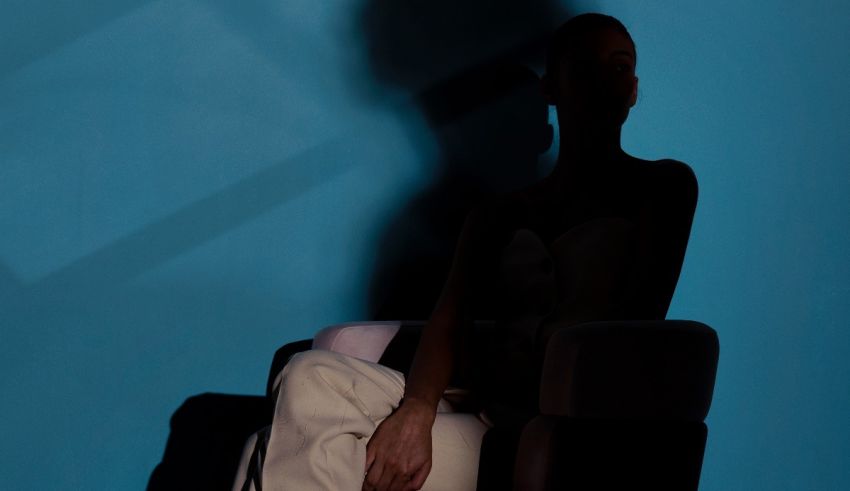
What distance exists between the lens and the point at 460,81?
7.72 feet

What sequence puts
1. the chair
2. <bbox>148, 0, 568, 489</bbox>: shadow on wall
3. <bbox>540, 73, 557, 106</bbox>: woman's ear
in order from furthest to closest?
<bbox>148, 0, 568, 489</bbox>: shadow on wall → <bbox>540, 73, 557, 106</bbox>: woman's ear → the chair

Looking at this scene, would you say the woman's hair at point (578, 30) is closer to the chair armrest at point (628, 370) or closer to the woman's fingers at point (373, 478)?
the chair armrest at point (628, 370)

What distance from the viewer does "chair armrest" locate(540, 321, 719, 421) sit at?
1214 mm

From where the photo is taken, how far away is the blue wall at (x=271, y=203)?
2045mm

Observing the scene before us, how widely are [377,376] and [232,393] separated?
0.85 meters

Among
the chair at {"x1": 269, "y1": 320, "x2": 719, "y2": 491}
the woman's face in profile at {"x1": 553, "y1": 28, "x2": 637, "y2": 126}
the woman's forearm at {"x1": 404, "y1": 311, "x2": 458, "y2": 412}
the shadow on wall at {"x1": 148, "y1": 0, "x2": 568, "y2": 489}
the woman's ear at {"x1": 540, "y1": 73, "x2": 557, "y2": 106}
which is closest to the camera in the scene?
the chair at {"x1": 269, "y1": 320, "x2": 719, "y2": 491}

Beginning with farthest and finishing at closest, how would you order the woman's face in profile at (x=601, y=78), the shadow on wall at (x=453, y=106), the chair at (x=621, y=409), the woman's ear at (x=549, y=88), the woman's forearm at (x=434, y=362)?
the shadow on wall at (x=453, y=106), the woman's ear at (x=549, y=88), the woman's face in profile at (x=601, y=78), the woman's forearm at (x=434, y=362), the chair at (x=621, y=409)

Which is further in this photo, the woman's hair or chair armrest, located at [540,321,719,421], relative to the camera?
the woman's hair

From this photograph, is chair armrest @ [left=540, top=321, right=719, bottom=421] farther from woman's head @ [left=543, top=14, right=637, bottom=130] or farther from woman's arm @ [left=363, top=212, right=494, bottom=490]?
woman's head @ [left=543, top=14, right=637, bottom=130]

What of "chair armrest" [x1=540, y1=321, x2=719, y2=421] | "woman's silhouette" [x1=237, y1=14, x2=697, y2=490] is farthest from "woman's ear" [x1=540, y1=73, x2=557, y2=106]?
"chair armrest" [x1=540, y1=321, x2=719, y2=421]

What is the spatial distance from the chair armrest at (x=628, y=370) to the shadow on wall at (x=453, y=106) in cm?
104

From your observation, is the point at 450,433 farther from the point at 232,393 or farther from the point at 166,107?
the point at 166,107

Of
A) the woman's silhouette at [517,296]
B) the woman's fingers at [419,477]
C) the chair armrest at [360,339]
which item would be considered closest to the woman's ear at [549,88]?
the woman's silhouette at [517,296]

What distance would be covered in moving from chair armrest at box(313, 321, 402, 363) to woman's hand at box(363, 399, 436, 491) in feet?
1.58
